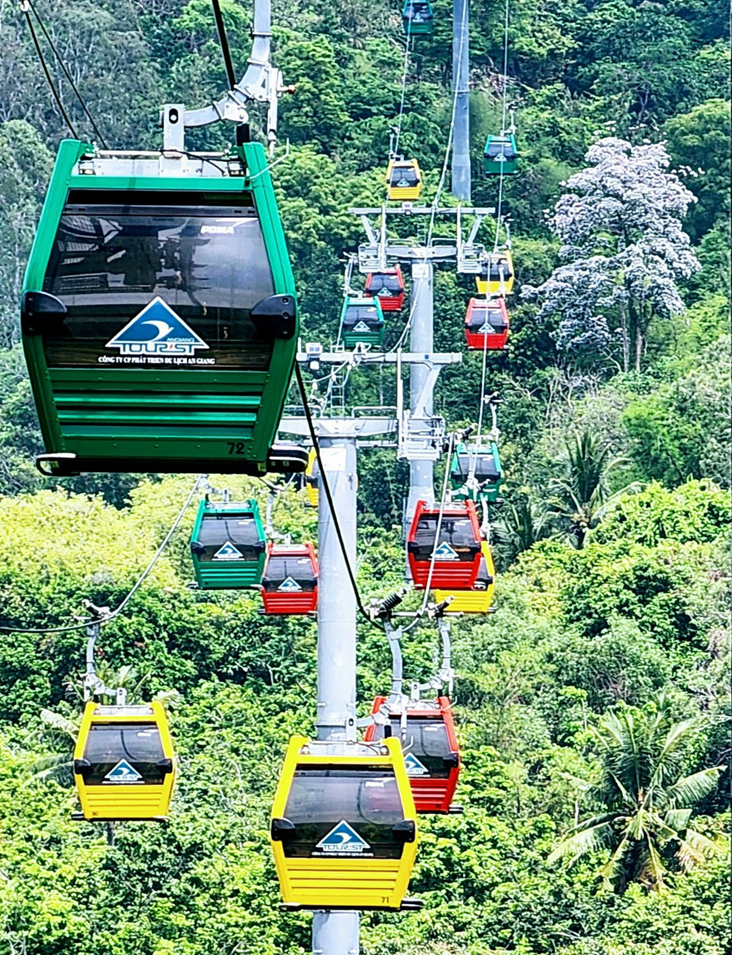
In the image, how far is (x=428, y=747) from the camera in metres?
20.7

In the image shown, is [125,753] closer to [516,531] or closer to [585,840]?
[585,840]

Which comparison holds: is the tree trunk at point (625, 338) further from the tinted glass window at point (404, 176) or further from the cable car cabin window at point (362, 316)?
the cable car cabin window at point (362, 316)

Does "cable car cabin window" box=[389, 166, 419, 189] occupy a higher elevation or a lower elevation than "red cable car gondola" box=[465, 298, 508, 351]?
higher

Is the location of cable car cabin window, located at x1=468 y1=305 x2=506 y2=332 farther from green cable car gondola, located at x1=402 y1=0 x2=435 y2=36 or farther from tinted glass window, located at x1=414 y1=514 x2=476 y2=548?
tinted glass window, located at x1=414 y1=514 x2=476 y2=548

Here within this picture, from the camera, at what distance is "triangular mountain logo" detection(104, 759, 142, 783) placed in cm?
2045

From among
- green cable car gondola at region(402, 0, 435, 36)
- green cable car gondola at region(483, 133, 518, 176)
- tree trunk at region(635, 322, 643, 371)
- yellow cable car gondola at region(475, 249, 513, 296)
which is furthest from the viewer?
tree trunk at region(635, 322, 643, 371)

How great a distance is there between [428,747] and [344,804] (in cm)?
524

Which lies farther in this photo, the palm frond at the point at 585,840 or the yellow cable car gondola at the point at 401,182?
the yellow cable car gondola at the point at 401,182

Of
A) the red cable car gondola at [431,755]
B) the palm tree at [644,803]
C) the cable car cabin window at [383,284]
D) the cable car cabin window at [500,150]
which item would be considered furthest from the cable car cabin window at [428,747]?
the cable car cabin window at [500,150]

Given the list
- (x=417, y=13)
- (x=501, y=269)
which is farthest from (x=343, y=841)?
(x=417, y=13)

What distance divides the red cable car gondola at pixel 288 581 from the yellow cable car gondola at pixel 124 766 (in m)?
2.75

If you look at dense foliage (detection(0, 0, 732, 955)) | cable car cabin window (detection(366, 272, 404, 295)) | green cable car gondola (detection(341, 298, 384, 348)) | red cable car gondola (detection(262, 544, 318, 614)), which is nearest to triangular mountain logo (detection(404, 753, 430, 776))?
red cable car gondola (detection(262, 544, 318, 614))

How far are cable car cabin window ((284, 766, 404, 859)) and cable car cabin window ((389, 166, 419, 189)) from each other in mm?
22159

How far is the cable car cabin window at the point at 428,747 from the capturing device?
20.7 metres
